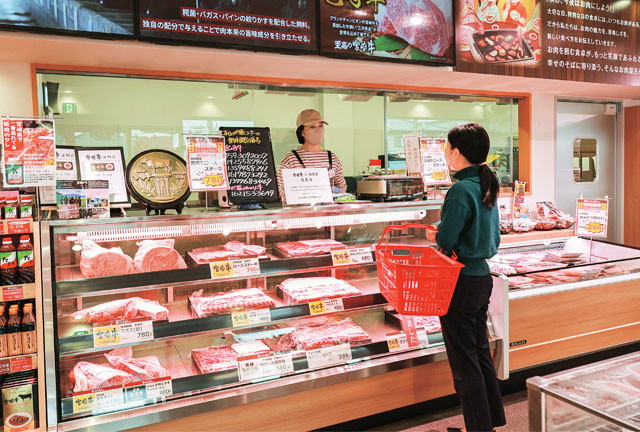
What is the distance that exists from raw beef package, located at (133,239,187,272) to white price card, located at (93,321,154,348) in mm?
321

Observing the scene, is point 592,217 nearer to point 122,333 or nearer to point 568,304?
point 568,304

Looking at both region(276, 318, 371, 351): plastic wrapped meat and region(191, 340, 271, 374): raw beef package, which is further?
region(276, 318, 371, 351): plastic wrapped meat

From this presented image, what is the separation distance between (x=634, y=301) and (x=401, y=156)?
9.26ft

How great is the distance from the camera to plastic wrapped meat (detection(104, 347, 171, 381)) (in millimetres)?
2598

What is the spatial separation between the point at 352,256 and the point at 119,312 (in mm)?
1397

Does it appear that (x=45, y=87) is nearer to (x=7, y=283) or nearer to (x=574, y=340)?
(x=7, y=283)

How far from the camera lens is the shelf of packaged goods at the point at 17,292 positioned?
2.25m

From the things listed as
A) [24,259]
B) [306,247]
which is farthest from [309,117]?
[24,259]

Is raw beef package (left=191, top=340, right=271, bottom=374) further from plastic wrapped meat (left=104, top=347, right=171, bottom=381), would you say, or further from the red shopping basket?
the red shopping basket

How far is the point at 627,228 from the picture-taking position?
6.59 m

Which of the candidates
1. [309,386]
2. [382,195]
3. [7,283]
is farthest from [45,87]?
[309,386]

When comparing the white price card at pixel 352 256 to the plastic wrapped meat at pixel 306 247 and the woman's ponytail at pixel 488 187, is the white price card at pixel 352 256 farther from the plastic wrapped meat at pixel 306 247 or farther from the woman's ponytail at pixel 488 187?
the woman's ponytail at pixel 488 187

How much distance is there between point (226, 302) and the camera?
2.90 m

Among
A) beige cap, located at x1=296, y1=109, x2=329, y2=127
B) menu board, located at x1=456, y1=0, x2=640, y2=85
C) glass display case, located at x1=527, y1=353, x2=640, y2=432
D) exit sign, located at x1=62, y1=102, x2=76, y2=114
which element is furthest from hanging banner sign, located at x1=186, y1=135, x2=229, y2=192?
menu board, located at x1=456, y1=0, x2=640, y2=85
